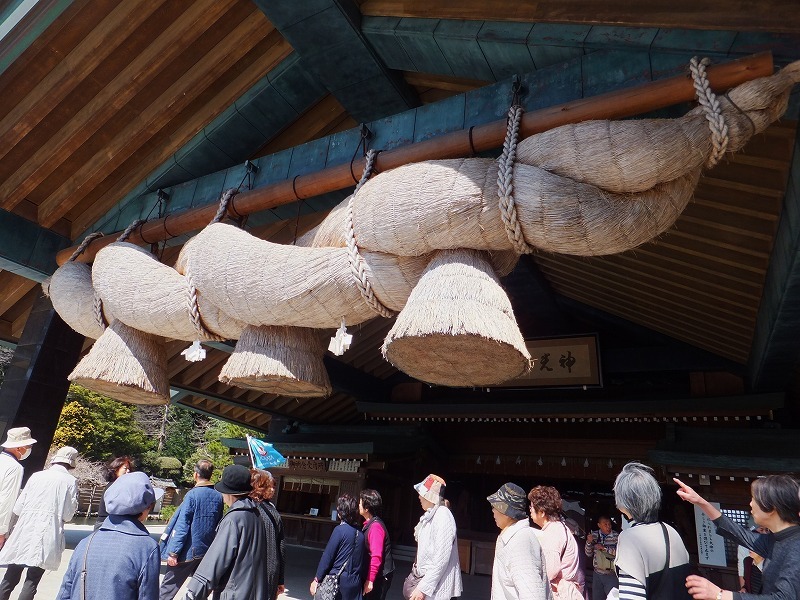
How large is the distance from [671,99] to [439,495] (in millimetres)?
2542

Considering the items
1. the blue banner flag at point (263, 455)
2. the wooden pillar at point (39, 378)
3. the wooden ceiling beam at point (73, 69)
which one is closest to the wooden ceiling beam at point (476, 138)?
the wooden ceiling beam at point (73, 69)

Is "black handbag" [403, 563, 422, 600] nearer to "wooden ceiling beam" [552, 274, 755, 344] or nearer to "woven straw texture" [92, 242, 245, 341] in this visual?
"woven straw texture" [92, 242, 245, 341]

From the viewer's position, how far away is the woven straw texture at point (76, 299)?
2691 millimetres

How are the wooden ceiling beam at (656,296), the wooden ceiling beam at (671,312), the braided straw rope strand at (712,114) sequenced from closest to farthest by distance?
1. the braided straw rope strand at (712,114)
2. the wooden ceiling beam at (656,296)
3. the wooden ceiling beam at (671,312)

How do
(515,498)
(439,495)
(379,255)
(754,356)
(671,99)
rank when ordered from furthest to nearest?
(754,356) < (439,495) < (515,498) < (379,255) < (671,99)

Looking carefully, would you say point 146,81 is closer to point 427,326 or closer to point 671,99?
point 427,326

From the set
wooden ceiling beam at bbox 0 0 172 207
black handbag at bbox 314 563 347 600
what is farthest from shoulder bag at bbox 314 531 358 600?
wooden ceiling beam at bbox 0 0 172 207

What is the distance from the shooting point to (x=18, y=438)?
3.28 meters

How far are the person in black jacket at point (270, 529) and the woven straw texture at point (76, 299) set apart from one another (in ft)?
3.88

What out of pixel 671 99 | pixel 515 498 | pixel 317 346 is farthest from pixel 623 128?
pixel 515 498

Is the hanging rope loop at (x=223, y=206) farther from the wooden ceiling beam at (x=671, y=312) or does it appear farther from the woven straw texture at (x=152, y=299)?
the wooden ceiling beam at (x=671, y=312)

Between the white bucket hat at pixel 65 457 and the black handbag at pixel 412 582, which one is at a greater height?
the white bucket hat at pixel 65 457

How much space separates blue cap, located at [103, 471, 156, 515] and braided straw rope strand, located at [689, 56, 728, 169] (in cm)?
235

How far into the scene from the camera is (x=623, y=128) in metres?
1.48
